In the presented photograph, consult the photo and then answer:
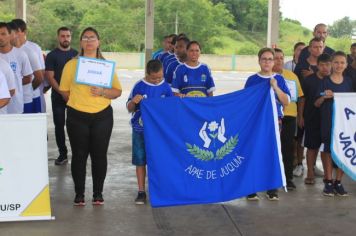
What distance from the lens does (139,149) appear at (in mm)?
6125

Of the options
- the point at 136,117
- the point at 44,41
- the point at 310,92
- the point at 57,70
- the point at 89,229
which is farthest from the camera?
the point at 44,41

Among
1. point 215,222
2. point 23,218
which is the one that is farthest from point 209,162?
point 23,218

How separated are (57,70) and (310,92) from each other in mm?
3210

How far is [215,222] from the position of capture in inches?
221

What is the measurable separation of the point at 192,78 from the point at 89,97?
173cm

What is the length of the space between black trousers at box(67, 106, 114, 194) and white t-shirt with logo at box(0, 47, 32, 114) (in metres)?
0.76

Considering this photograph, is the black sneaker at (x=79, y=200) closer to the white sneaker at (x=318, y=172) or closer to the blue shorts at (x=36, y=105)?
the blue shorts at (x=36, y=105)

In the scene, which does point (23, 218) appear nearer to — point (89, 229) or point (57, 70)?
point (89, 229)

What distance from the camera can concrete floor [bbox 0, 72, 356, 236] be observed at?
5312 mm

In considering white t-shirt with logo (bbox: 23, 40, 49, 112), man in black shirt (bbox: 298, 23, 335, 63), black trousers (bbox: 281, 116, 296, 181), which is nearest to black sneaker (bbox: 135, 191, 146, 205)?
black trousers (bbox: 281, 116, 296, 181)

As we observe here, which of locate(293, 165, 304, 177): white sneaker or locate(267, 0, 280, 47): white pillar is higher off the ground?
locate(267, 0, 280, 47): white pillar

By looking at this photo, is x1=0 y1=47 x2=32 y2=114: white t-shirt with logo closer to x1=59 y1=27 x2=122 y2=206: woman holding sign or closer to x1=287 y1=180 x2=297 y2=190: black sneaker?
x1=59 y1=27 x2=122 y2=206: woman holding sign

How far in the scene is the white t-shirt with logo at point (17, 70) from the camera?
6297 millimetres

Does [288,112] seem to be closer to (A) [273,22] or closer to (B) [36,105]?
(B) [36,105]
